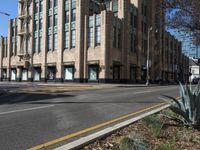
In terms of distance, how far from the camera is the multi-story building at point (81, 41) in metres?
54.1

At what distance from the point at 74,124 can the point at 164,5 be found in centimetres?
426

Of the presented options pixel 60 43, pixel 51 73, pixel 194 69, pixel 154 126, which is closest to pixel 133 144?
pixel 154 126

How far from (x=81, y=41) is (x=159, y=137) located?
49.6 meters

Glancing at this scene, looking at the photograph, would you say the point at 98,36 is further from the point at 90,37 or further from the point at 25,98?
the point at 25,98

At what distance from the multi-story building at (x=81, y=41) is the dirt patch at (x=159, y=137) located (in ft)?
140

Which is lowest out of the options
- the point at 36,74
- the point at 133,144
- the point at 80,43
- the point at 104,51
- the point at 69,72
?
the point at 133,144

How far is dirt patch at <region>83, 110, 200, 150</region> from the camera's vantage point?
6336 millimetres

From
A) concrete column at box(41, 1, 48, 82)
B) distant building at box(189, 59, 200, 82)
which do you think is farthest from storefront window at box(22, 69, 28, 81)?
distant building at box(189, 59, 200, 82)

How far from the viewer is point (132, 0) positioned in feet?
208

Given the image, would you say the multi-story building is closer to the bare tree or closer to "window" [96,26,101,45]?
"window" [96,26,101,45]

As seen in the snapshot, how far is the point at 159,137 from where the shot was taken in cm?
712

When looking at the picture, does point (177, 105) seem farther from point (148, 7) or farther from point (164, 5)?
point (148, 7)

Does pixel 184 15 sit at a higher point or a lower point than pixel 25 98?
higher

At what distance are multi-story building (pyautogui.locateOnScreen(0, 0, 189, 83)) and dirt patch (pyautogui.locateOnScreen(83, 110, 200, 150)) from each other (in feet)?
140
